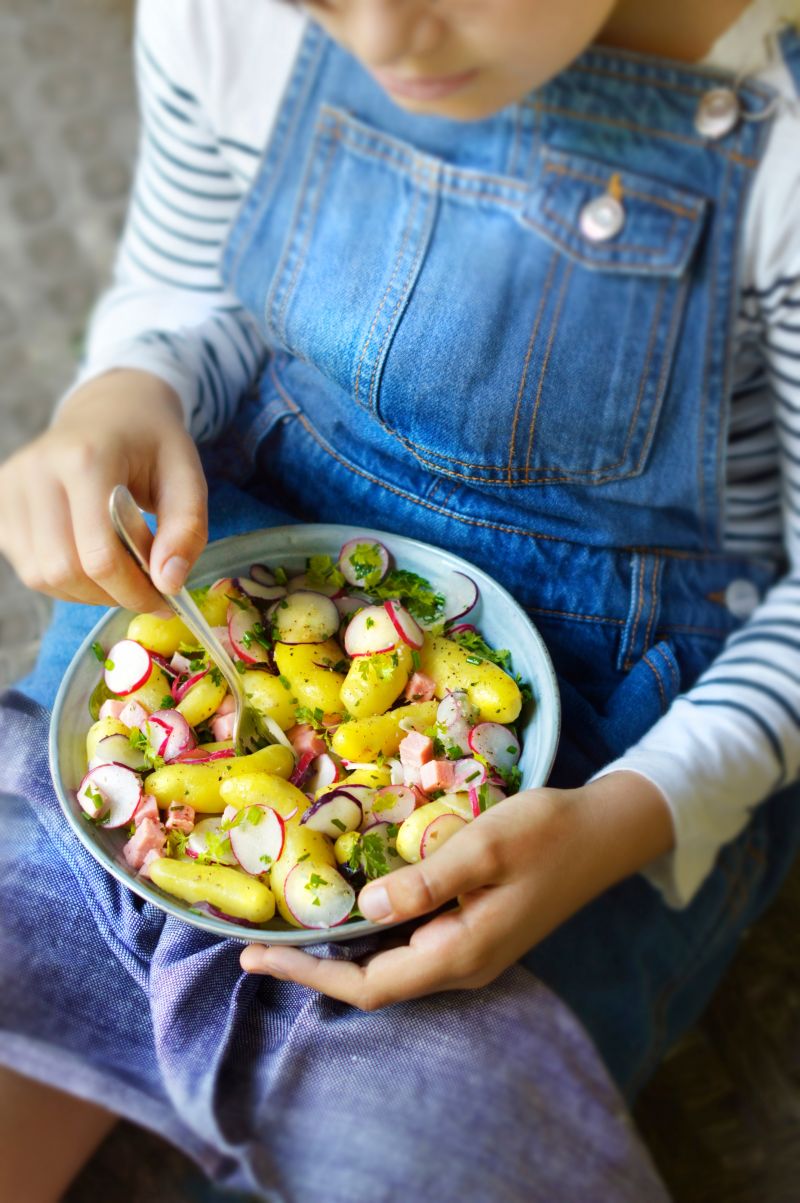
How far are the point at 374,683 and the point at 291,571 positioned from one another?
114mm

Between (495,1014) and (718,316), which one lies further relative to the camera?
(718,316)

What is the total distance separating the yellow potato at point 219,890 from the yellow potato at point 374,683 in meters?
0.12

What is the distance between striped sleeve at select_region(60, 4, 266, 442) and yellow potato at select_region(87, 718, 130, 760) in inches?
9.4

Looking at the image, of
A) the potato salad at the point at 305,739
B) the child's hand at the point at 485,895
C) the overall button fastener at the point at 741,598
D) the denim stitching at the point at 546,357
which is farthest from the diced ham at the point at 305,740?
the overall button fastener at the point at 741,598

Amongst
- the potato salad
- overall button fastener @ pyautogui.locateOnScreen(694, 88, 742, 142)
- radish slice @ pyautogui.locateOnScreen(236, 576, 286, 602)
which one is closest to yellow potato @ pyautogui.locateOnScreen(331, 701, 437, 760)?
the potato salad

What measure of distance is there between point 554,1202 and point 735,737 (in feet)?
0.95

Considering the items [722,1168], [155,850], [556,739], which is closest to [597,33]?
[556,739]

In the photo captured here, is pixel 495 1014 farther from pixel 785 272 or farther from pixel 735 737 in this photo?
pixel 785 272

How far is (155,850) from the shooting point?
0.54 m

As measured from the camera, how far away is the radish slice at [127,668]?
584 mm

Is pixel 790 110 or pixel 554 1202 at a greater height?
pixel 790 110

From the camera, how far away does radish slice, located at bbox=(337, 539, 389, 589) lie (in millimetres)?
638

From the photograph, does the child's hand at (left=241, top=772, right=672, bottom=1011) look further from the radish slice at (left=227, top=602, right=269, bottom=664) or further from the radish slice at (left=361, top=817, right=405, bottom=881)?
the radish slice at (left=227, top=602, right=269, bottom=664)

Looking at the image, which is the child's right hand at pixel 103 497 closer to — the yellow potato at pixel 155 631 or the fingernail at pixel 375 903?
the yellow potato at pixel 155 631
